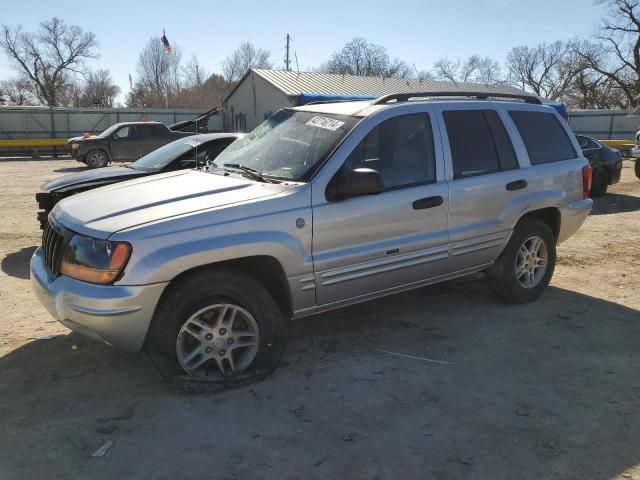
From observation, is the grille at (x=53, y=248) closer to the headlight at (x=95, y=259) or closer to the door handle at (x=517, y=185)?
the headlight at (x=95, y=259)

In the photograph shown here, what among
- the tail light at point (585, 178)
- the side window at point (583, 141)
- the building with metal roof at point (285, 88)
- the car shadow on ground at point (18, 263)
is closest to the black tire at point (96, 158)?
the building with metal roof at point (285, 88)

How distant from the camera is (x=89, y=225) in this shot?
11.0 ft

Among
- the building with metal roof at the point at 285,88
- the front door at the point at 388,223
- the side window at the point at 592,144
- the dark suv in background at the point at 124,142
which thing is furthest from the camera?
the building with metal roof at the point at 285,88

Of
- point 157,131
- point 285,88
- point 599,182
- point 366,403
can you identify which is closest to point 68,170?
point 157,131

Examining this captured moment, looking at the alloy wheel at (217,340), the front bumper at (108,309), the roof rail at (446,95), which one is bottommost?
the alloy wheel at (217,340)

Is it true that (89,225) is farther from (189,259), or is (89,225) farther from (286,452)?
(286,452)

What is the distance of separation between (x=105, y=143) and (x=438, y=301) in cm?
1709

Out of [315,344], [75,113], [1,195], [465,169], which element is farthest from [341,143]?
[75,113]

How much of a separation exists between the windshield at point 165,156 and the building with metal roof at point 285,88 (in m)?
19.1

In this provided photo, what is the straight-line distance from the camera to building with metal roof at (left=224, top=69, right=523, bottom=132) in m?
27.9

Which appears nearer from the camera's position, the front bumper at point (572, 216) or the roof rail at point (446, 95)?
the roof rail at point (446, 95)

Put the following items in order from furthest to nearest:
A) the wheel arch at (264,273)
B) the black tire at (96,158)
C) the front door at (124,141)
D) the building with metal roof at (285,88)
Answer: the building with metal roof at (285,88) < the front door at (124,141) < the black tire at (96,158) < the wheel arch at (264,273)

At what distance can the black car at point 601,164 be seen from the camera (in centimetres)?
1227

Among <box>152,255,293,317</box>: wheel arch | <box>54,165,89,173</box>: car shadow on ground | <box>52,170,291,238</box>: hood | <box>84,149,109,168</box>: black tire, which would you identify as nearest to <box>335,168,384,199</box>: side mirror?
<box>52,170,291,238</box>: hood
